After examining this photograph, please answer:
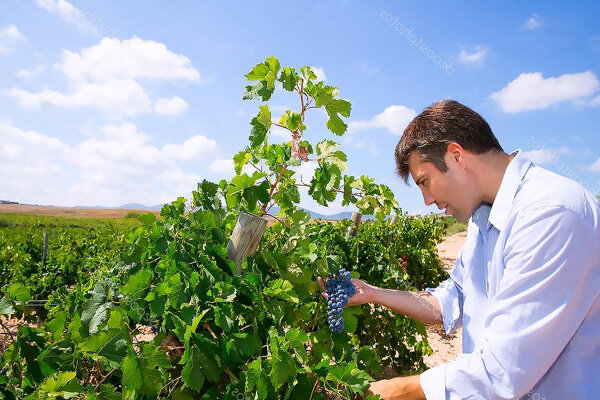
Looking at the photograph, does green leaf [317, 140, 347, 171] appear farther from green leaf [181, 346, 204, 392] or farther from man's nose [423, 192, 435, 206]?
green leaf [181, 346, 204, 392]

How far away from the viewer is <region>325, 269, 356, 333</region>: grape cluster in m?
2.03

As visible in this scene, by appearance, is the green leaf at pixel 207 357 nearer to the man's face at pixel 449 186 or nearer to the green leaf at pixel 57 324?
the green leaf at pixel 57 324

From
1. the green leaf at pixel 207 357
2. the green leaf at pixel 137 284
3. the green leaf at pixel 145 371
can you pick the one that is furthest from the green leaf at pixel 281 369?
the green leaf at pixel 137 284

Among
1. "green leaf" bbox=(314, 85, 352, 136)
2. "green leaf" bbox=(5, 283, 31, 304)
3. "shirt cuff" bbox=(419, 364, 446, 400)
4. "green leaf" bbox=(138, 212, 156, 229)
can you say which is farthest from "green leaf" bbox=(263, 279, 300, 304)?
"green leaf" bbox=(5, 283, 31, 304)

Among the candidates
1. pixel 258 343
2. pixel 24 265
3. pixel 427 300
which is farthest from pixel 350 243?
pixel 24 265

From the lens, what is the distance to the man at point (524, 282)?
133cm

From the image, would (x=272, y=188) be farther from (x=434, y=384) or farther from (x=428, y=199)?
(x=434, y=384)

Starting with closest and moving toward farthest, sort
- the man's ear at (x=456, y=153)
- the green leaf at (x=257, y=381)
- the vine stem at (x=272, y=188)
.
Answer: the green leaf at (x=257, y=381)
the man's ear at (x=456, y=153)
the vine stem at (x=272, y=188)

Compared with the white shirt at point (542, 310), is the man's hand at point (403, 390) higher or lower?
lower

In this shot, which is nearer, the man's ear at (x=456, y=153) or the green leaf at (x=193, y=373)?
the green leaf at (x=193, y=373)

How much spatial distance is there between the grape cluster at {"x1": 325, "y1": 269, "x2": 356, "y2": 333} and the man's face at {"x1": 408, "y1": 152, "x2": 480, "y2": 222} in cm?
Result: 57

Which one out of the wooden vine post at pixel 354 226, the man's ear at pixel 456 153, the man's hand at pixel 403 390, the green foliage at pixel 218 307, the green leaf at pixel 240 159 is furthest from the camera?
the wooden vine post at pixel 354 226

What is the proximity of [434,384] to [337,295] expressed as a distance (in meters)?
0.67

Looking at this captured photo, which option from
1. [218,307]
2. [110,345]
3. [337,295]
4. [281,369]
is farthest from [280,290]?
[110,345]
